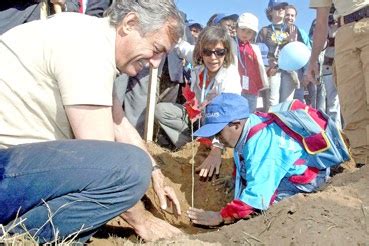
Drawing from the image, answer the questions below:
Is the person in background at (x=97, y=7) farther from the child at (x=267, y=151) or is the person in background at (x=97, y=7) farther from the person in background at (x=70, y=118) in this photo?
the person in background at (x=70, y=118)

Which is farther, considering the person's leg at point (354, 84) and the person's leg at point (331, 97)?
the person's leg at point (331, 97)

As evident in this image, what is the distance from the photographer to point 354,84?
3.64 metres

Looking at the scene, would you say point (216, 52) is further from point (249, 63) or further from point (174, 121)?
point (249, 63)

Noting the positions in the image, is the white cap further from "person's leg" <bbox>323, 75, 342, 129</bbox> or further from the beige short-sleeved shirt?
the beige short-sleeved shirt

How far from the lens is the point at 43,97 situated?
6.93ft

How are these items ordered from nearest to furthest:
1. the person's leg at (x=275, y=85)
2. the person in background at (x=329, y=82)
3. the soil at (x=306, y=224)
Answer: the soil at (x=306, y=224)
the person in background at (x=329, y=82)
the person's leg at (x=275, y=85)

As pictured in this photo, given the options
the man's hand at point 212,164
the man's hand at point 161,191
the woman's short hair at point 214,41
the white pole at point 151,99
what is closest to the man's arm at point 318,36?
the woman's short hair at point 214,41

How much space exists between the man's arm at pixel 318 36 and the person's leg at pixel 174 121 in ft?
4.62

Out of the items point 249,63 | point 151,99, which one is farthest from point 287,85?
point 151,99

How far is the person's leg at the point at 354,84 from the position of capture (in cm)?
346

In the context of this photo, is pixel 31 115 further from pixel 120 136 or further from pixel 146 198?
pixel 146 198

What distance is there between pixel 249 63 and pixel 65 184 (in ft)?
12.3

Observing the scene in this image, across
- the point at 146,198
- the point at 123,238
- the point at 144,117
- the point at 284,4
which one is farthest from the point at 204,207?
the point at 284,4

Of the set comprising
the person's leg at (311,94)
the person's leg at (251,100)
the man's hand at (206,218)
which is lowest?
the person's leg at (311,94)
